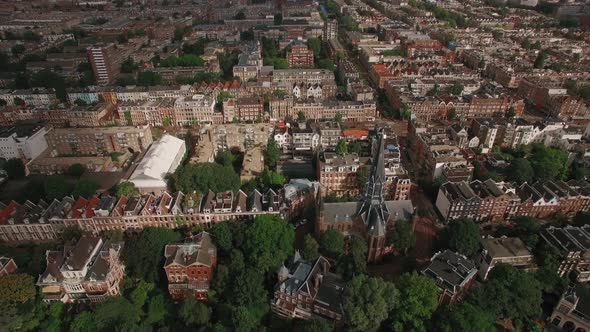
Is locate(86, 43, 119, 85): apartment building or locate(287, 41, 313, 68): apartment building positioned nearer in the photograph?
locate(86, 43, 119, 85): apartment building

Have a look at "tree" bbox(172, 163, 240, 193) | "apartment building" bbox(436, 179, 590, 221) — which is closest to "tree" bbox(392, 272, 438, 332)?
"apartment building" bbox(436, 179, 590, 221)

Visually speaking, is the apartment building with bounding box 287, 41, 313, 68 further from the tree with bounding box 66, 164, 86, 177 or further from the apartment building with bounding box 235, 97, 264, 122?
the tree with bounding box 66, 164, 86, 177

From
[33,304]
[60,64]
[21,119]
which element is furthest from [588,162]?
[60,64]

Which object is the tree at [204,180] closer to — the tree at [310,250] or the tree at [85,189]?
the tree at [85,189]

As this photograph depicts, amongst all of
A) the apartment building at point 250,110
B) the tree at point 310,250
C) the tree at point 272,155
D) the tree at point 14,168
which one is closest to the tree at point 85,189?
the tree at point 14,168

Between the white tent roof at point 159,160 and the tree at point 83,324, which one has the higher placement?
the white tent roof at point 159,160

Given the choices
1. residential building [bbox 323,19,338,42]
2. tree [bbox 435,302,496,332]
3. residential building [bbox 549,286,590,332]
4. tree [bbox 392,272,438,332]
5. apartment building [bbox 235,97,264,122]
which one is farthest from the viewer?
residential building [bbox 323,19,338,42]

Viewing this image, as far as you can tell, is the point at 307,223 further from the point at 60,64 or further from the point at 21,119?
the point at 60,64

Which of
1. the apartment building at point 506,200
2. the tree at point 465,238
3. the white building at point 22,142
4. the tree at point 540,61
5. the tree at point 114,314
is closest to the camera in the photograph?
the tree at point 114,314
